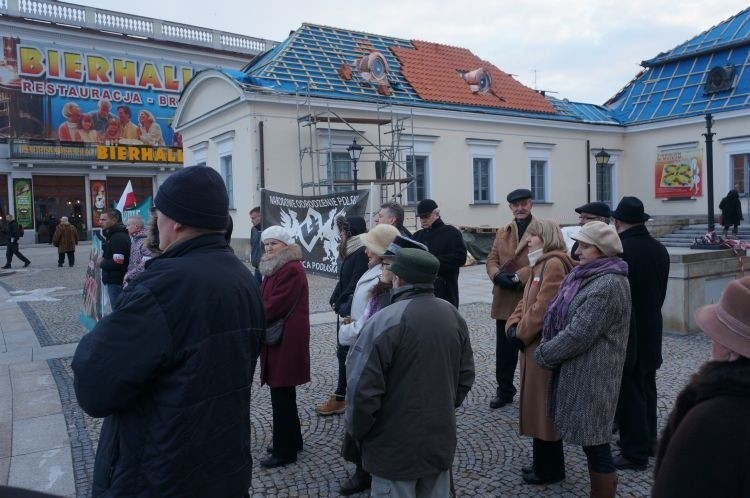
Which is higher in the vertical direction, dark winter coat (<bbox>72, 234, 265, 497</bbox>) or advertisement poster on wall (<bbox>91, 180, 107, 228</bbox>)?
advertisement poster on wall (<bbox>91, 180, 107, 228</bbox>)

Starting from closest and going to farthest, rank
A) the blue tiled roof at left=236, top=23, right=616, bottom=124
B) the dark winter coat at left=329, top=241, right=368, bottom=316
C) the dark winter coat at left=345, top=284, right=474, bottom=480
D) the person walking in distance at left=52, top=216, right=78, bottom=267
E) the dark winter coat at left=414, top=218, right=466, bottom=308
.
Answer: the dark winter coat at left=345, top=284, right=474, bottom=480
the dark winter coat at left=329, top=241, right=368, bottom=316
the dark winter coat at left=414, top=218, right=466, bottom=308
the blue tiled roof at left=236, top=23, right=616, bottom=124
the person walking in distance at left=52, top=216, right=78, bottom=267

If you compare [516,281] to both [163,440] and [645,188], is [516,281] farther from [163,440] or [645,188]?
[645,188]

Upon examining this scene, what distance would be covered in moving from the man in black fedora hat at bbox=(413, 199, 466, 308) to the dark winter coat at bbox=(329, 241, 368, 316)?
93cm

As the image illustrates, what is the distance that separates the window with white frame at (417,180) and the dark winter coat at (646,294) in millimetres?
16090

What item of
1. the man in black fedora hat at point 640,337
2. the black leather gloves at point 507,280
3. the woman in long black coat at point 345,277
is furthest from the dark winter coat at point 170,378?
the black leather gloves at point 507,280

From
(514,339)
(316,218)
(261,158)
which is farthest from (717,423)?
(261,158)

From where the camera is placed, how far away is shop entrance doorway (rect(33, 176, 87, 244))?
1296 inches

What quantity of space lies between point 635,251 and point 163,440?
3586 millimetres

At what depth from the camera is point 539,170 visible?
81.3ft

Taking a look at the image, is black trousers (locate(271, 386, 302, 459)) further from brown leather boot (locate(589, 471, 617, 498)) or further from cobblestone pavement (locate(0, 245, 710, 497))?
brown leather boot (locate(589, 471, 617, 498))

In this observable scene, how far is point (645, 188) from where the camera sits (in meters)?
26.3

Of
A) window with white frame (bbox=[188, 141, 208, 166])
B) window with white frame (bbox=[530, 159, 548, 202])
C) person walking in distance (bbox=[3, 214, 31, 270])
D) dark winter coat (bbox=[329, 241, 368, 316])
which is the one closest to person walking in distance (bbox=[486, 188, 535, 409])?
dark winter coat (bbox=[329, 241, 368, 316])

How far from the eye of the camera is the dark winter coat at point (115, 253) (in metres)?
7.60

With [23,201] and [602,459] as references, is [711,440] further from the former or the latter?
[23,201]
